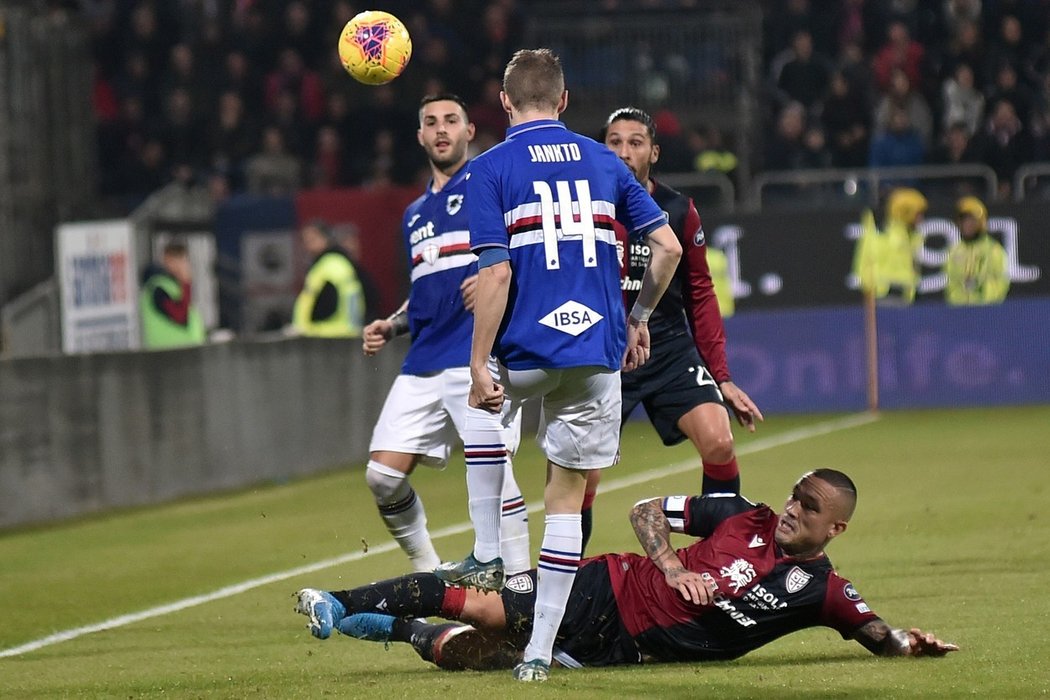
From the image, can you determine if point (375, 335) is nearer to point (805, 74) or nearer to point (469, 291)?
point (469, 291)

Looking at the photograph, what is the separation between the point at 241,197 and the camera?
2155 centimetres

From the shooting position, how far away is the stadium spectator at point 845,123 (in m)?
21.8

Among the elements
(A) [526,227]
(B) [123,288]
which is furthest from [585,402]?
(B) [123,288]

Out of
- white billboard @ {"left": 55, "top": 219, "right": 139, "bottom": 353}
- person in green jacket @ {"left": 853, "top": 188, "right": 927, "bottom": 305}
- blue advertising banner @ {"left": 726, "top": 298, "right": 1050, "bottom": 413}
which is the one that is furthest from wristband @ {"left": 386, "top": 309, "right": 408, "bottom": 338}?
person in green jacket @ {"left": 853, "top": 188, "right": 927, "bottom": 305}

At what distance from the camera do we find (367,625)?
6.99 m

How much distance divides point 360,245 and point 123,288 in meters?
4.74

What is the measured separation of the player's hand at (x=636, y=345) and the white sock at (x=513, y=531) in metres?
0.69

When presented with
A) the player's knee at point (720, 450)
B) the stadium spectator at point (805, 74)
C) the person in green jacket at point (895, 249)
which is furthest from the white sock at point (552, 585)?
the stadium spectator at point (805, 74)

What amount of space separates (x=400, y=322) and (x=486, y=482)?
71.4 inches

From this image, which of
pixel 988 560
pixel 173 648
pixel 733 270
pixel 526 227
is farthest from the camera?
pixel 733 270

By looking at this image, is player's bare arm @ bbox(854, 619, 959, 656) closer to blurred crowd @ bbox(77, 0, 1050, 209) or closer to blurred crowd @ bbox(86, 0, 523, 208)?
blurred crowd @ bbox(77, 0, 1050, 209)

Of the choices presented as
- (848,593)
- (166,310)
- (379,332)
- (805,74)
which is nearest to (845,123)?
(805,74)

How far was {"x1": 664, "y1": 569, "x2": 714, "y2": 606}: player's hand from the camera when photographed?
258 inches

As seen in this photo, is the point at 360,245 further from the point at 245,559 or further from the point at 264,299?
the point at 245,559
